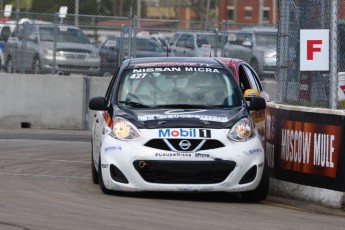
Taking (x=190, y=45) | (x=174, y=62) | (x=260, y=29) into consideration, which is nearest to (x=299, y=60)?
(x=174, y=62)

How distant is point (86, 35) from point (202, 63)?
44.0 ft

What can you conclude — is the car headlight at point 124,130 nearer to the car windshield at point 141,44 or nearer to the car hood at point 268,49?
the car windshield at point 141,44

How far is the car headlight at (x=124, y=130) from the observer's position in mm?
11826

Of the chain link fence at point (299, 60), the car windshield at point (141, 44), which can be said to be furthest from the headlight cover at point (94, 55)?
the chain link fence at point (299, 60)

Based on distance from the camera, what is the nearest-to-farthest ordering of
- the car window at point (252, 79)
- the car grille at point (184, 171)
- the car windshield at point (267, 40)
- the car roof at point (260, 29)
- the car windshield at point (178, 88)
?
the car grille at point (184, 171) < the car windshield at point (178, 88) < the car window at point (252, 79) < the car windshield at point (267, 40) < the car roof at point (260, 29)

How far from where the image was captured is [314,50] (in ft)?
43.5

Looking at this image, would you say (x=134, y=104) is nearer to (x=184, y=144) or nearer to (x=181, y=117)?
(x=181, y=117)

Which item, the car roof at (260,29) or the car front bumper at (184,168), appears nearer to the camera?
the car front bumper at (184,168)

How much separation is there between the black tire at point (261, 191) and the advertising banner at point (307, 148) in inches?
23.1

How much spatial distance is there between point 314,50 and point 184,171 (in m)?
2.65

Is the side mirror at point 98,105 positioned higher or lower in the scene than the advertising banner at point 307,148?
higher

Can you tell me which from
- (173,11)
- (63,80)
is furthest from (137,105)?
(173,11)

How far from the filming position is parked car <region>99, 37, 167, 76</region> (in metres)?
25.4

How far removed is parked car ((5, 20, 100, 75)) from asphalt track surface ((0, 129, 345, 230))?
10.5 metres
